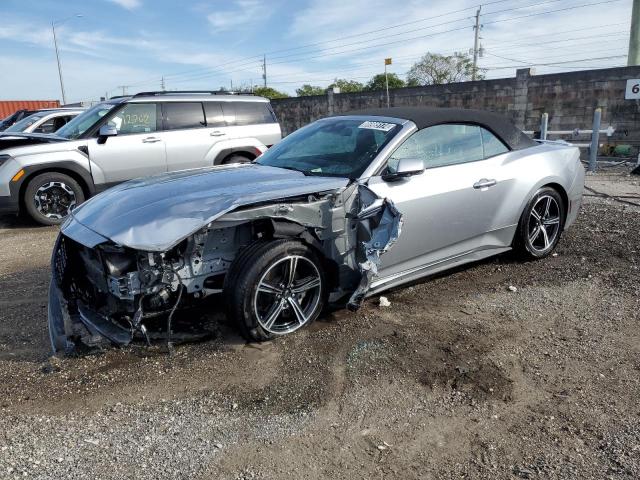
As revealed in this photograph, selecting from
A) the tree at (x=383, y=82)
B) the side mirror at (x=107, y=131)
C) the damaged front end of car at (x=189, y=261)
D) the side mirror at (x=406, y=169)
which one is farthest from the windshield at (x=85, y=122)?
the tree at (x=383, y=82)

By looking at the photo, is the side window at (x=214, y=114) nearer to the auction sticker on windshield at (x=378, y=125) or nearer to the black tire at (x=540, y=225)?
the auction sticker on windshield at (x=378, y=125)

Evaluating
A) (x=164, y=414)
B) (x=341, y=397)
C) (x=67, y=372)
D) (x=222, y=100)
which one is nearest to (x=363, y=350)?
(x=341, y=397)

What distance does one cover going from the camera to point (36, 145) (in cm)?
746

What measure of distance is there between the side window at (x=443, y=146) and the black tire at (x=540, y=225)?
83 centimetres

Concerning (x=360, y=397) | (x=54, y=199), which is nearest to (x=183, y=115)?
(x=54, y=199)

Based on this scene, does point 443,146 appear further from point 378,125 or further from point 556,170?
point 556,170

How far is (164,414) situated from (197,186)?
1619mm

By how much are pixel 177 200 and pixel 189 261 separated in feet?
1.36

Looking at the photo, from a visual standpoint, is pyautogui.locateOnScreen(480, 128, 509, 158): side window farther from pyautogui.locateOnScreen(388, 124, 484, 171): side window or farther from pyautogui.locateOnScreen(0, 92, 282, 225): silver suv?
pyautogui.locateOnScreen(0, 92, 282, 225): silver suv

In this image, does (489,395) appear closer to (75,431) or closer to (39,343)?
(75,431)

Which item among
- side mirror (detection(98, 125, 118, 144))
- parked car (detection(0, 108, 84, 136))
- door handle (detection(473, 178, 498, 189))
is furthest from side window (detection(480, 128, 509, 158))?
parked car (detection(0, 108, 84, 136))

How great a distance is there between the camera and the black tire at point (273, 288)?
3.34 meters

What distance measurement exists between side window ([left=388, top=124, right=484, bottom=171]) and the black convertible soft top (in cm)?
6

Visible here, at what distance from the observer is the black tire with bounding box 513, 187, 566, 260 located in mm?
4949
